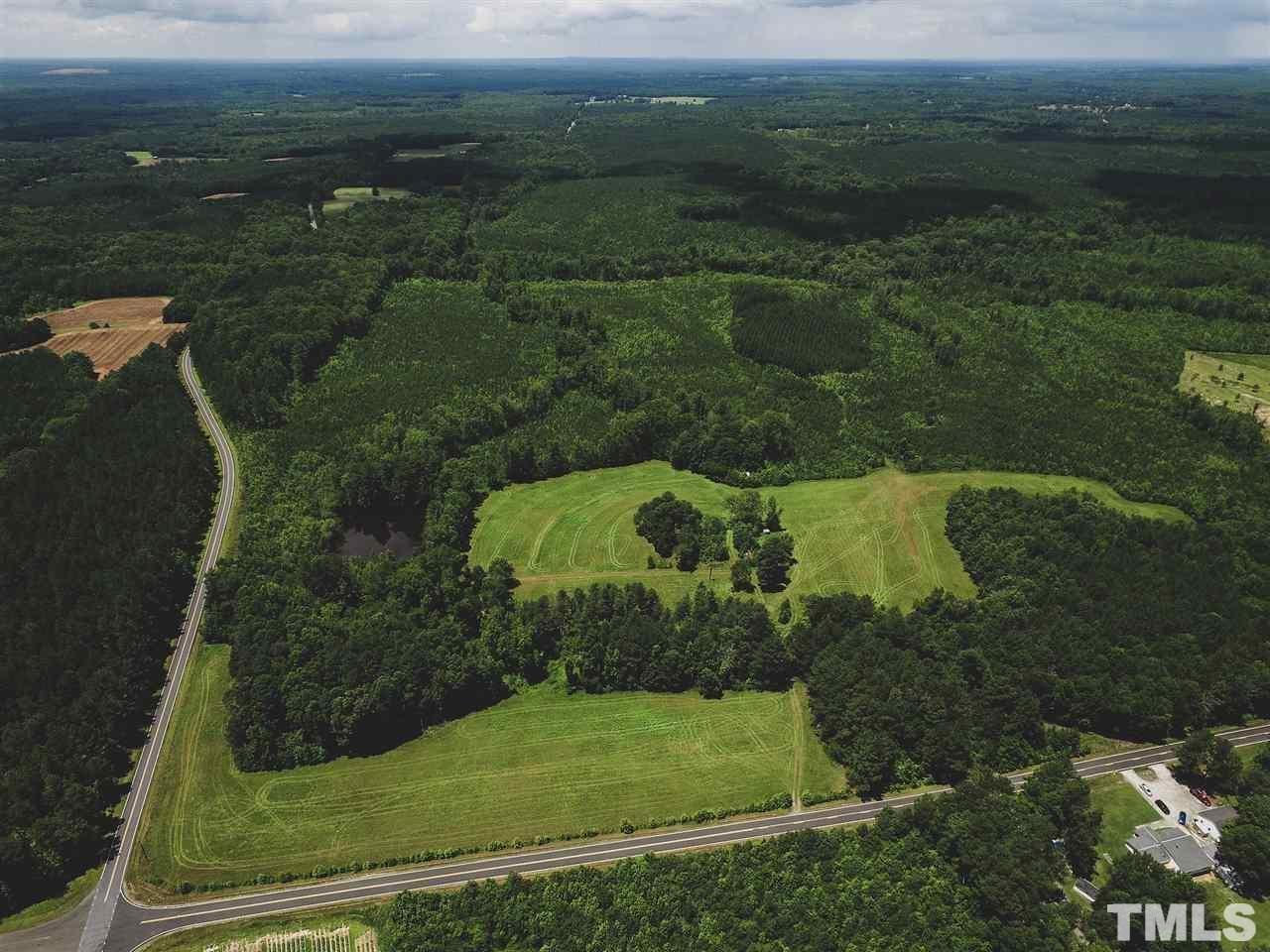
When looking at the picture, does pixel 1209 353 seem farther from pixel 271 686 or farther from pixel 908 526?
pixel 271 686

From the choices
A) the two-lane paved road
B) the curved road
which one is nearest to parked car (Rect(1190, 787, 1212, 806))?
the two-lane paved road

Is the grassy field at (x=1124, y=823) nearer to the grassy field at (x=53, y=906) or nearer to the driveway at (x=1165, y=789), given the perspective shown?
the driveway at (x=1165, y=789)

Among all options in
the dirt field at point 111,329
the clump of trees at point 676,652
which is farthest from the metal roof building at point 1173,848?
the dirt field at point 111,329

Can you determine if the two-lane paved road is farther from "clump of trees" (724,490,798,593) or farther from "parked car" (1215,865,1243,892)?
Answer: "clump of trees" (724,490,798,593)

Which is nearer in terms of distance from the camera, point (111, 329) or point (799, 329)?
point (799, 329)

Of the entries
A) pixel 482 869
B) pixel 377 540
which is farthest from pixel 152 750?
pixel 377 540

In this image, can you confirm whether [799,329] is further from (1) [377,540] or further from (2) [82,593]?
(2) [82,593]
